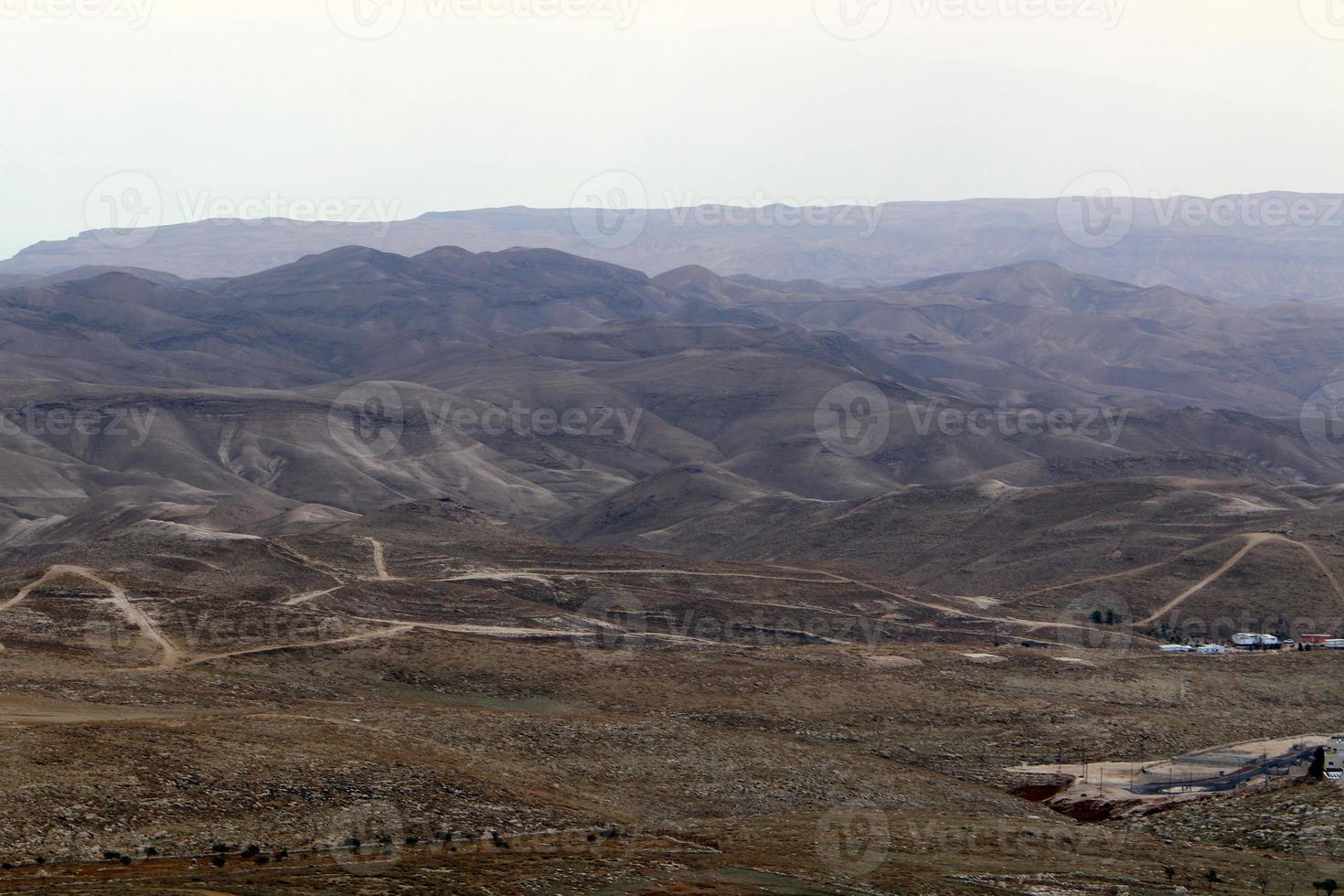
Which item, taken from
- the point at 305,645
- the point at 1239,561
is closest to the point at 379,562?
the point at 305,645

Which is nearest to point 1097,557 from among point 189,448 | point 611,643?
point 611,643

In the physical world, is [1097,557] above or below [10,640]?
below

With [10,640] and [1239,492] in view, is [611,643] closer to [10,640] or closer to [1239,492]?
[10,640]
